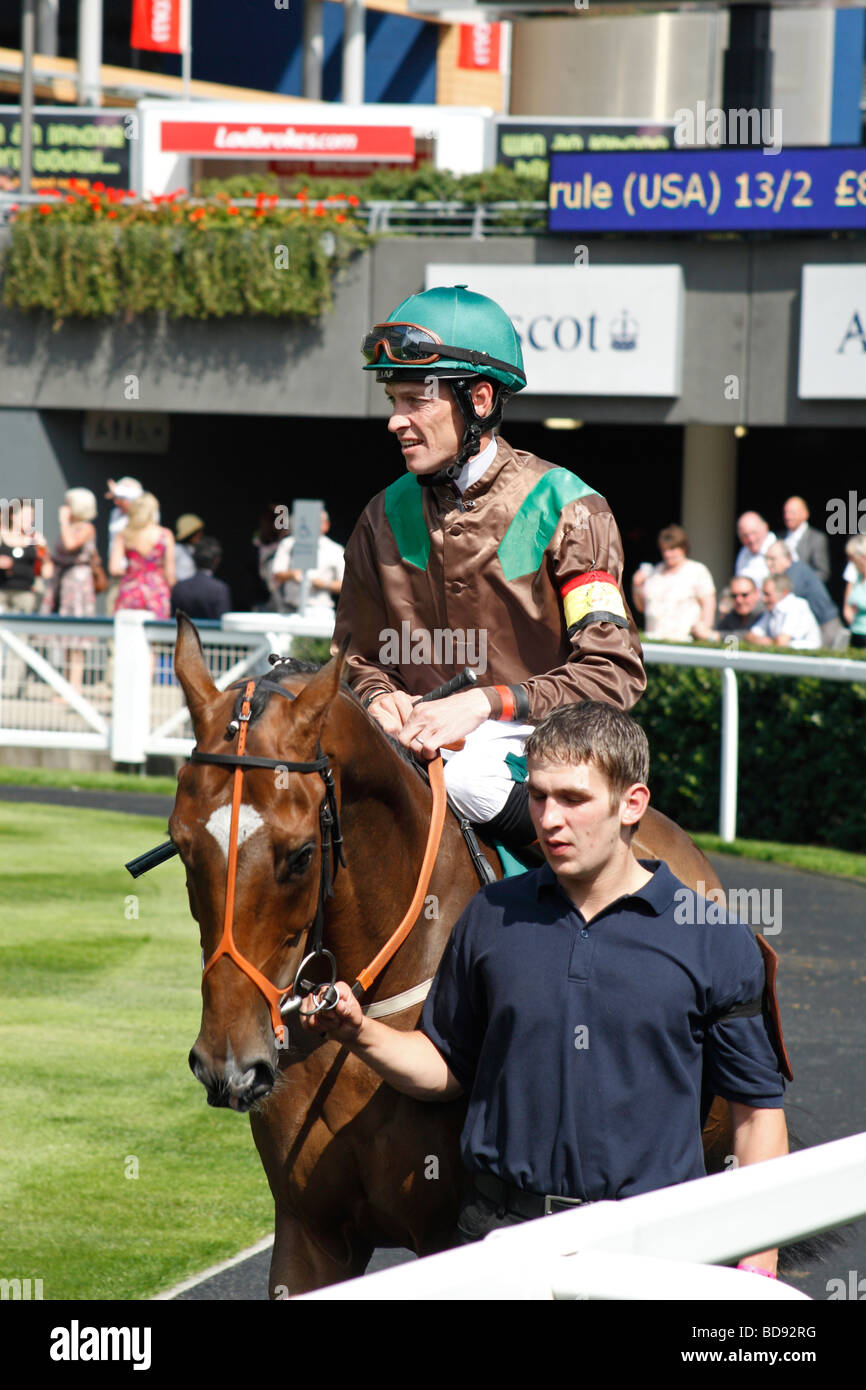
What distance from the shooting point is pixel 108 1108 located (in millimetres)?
5402

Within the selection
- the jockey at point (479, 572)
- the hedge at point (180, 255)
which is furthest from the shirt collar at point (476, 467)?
the hedge at point (180, 255)

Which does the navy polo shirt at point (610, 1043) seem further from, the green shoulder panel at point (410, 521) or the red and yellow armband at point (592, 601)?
the green shoulder panel at point (410, 521)

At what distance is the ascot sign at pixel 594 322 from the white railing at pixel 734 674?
680 cm

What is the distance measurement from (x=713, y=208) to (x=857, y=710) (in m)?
7.78

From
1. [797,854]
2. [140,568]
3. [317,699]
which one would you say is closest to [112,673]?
[140,568]

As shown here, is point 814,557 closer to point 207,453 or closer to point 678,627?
point 678,627

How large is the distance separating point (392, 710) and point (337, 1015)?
29.6 inches

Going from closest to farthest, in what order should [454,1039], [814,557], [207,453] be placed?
[454,1039], [814,557], [207,453]

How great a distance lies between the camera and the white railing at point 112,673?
11.7 m

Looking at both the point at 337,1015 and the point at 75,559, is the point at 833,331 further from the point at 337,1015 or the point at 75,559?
the point at 337,1015

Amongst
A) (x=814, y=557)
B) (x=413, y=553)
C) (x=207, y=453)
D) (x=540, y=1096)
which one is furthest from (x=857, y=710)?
(x=207, y=453)

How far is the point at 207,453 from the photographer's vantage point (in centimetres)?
2097

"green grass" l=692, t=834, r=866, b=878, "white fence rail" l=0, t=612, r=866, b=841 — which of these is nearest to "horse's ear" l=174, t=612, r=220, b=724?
"green grass" l=692, t=834, r=866, b=878

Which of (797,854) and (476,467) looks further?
(797,854)
